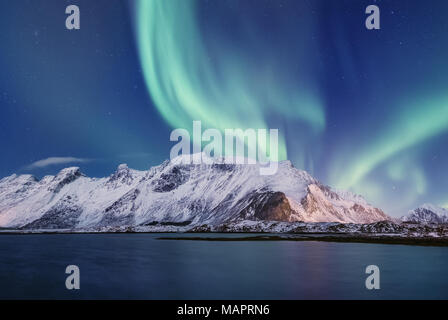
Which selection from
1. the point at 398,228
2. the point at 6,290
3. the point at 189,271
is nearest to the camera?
the point at 6,290

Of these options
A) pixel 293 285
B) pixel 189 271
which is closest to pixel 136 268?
pixel 189 271
